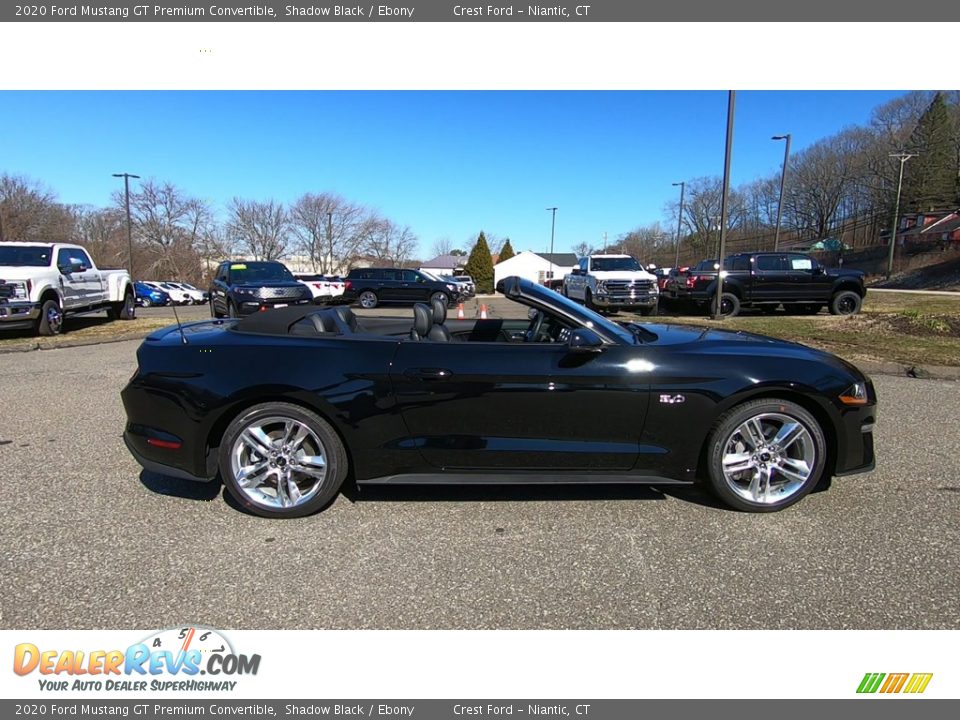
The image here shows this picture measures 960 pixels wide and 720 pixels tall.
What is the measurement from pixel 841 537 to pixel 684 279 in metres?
13.4

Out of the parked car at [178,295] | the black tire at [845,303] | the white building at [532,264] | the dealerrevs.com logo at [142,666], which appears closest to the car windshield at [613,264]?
the black tire at [845,303]

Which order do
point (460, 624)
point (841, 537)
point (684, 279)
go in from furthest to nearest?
point (684, 279) < point (841, 537) < point (460, 624)

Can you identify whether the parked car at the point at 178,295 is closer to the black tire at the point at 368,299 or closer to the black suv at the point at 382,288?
the black suv at the point at 382,288

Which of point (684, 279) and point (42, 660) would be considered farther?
point (684, 279)

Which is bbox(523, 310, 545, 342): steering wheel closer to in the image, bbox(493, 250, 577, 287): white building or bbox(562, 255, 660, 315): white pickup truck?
bbox(562, 255, 660, 315): white pickup truck

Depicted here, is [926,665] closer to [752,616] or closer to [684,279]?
[752,616]

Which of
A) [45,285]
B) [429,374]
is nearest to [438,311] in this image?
[429,374]

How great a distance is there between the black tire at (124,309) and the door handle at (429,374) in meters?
13.8

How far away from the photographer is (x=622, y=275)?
50.4 ft

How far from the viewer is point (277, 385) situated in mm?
3000

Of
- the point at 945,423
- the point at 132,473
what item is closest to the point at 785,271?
the point at 945,423

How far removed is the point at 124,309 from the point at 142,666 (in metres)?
14.5

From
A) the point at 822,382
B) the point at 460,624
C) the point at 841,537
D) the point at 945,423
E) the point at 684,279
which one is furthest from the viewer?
the point at 684,279
